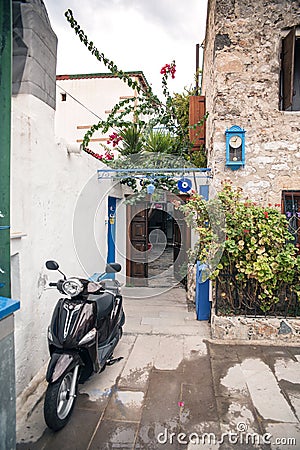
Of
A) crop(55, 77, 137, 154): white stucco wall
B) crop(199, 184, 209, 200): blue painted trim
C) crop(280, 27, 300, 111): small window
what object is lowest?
crop(199, 184, 209, 200): blue painted trim

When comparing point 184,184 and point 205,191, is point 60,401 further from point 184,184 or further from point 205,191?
point 184,184

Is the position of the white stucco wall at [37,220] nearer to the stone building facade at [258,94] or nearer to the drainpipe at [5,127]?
the drainpipe at [5,127]

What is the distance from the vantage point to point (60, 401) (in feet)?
9.19

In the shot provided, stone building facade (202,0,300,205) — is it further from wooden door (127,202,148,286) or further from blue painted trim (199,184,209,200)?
wooden door (127,202,148,286)

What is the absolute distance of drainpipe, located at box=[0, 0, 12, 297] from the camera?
2029 millimetres

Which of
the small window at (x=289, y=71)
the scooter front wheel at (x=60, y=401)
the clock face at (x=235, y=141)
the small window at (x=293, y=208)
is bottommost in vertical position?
the scooter front wheel at (x=60, y=401)

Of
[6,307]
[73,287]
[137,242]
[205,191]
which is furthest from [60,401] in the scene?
[137,242]

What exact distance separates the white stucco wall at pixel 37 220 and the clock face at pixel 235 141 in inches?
90.5

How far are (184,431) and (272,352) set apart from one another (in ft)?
6.41

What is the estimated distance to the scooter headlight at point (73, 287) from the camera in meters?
3.01

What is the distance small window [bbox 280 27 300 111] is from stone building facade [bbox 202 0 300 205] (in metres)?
0.03

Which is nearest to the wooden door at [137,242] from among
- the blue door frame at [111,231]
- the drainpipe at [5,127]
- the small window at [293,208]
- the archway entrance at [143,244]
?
the archway entrance at [143,244]

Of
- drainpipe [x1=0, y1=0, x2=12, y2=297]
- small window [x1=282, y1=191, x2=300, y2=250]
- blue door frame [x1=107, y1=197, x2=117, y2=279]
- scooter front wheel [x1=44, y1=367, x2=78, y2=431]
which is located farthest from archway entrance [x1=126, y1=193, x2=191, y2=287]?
drainpipe [x1=0, y1=0, x2=12, y2=297]

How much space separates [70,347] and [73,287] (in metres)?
0.50
